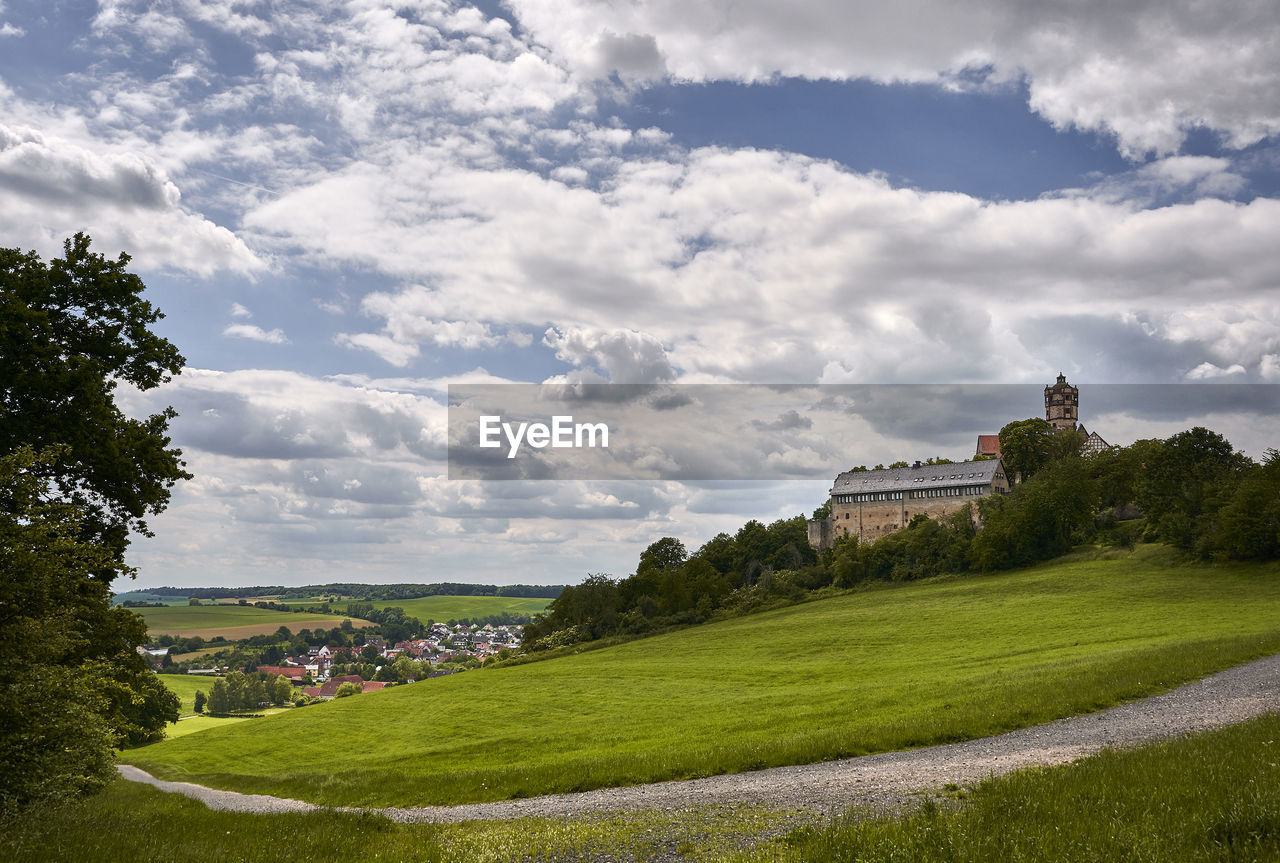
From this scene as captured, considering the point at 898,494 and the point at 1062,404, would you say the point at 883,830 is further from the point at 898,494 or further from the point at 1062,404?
the point at 1062,404

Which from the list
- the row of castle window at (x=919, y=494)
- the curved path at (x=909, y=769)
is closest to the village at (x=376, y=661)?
the row of castle window at (x=919, y=494)

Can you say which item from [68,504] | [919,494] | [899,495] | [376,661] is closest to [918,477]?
[919,494]

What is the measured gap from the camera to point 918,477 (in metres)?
143

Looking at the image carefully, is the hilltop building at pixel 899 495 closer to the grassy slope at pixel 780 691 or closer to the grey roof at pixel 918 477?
the grey roof at pixel 918 477

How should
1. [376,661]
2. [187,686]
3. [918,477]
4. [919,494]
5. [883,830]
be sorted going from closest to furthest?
1. [883,830]
2. [187,686]
3. [919,494]
4. [918,477]
5. [376,661]

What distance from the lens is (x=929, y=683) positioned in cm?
3931

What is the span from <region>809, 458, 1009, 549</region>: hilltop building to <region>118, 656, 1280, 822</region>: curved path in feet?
373

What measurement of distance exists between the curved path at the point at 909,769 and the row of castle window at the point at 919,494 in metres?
115

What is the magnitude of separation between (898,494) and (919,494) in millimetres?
3540

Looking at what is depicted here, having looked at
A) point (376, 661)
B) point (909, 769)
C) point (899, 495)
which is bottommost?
Result: point (376, 661)

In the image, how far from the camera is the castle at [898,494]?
136500mm

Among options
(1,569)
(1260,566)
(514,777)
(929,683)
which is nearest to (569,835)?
(514,777)

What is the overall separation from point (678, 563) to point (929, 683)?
304ft

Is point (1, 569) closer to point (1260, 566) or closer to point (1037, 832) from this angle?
point (1037, 832)
